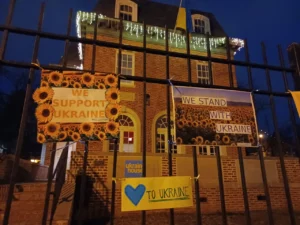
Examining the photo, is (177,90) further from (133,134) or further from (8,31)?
(133,134)

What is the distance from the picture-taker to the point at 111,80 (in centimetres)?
252

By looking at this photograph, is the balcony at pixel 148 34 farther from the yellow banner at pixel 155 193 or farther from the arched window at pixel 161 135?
the yellow banner at pixel 155 193

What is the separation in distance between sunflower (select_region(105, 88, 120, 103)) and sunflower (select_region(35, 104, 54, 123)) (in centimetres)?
56

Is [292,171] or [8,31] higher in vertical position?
[8,31]

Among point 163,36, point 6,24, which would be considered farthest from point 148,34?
point 6,24

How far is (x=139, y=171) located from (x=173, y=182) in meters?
6.88

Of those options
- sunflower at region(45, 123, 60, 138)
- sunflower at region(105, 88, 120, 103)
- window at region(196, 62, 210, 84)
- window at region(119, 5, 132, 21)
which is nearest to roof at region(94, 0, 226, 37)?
window at region(119, 5, 132, 21)

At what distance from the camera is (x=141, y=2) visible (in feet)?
52.6

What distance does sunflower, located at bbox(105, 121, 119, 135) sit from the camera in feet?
7.72

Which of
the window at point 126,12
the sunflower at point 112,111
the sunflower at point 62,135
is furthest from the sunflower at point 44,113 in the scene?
the window at point 126,12

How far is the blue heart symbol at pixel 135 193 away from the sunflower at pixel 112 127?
1.81 feet

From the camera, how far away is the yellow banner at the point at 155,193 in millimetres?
2215

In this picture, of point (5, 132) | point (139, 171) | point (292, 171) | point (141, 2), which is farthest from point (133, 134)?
point (5, 132)

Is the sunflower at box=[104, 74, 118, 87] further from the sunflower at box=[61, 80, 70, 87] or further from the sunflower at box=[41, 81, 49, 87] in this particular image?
the sunflower at box=[41, 81, 49, 87]
